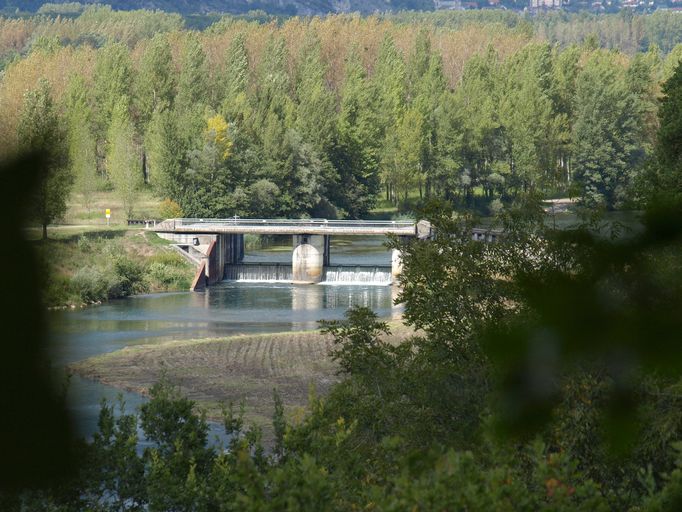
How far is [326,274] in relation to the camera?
265 ft

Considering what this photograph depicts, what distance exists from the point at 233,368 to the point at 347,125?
2549 inches

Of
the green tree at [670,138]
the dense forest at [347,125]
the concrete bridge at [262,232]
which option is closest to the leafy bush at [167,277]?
the concrete bridge at [262,232]

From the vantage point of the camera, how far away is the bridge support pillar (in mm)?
A: 80037

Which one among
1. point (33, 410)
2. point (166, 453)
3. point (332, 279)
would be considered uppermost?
point (33, 410)

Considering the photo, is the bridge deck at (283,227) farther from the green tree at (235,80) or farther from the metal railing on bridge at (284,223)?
the green tree at (235,80)

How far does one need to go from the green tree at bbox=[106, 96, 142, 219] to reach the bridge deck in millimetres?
8830

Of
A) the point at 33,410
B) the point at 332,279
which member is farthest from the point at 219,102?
the point at 33,410

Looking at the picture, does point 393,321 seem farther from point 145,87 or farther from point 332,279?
point 145,87

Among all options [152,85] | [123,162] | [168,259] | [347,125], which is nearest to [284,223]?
[168,259]

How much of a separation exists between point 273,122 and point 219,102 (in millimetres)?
16889

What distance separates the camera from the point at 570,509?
10781mm

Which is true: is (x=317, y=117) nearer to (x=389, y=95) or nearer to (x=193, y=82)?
(x=193, y=82)

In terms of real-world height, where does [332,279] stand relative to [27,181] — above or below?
below

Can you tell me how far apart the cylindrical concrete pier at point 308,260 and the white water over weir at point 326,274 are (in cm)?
48
